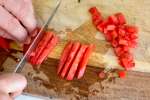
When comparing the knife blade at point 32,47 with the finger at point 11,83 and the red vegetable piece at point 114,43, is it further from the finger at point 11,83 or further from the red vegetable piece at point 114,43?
the red vegetable piece at point 114,43

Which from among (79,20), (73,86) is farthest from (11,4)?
(73,86)

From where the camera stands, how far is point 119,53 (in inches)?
75.2

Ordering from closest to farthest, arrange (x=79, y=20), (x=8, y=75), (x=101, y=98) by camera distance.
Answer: (x=8, y=75), (x=101, y=98), (x=79, y=20)

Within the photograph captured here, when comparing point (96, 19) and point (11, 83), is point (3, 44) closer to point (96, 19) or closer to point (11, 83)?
point (11, 83)

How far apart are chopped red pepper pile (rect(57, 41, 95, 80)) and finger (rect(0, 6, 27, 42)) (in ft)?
0.79

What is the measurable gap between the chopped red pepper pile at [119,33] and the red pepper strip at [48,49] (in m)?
0.25

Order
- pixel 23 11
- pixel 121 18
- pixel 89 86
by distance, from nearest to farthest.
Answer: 1. pixel 89 86
2. pixel 23 11
3. pixel 121 18

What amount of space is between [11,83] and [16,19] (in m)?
0.45

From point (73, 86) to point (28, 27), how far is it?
41cm

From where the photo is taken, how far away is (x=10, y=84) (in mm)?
1581

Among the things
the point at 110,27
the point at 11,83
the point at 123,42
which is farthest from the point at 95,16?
the point at 11,83

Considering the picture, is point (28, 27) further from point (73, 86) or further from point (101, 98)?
point (101, 98)

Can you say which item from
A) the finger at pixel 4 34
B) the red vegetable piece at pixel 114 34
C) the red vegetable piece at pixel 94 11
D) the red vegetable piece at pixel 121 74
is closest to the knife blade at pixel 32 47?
the finger at pixel 4 34

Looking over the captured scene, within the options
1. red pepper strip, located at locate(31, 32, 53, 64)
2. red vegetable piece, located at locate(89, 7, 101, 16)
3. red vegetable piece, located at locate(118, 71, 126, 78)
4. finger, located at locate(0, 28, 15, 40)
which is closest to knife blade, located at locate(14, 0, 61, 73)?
red pepper strip, located at locate(31, 32, 53, 64)
